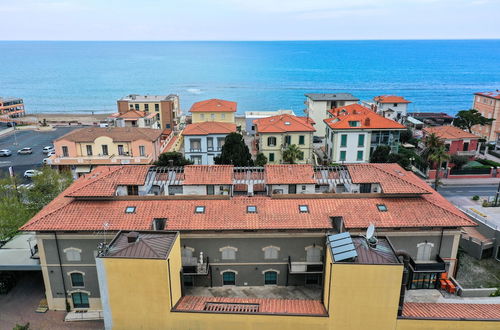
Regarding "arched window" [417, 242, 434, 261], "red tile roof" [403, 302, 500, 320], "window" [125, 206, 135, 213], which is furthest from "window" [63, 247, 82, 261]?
"arched window" [417, 242, 434, 261]

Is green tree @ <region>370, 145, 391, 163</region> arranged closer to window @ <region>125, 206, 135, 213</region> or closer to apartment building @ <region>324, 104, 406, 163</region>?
apartment building @ <region>324, 104, 406, 163</region>

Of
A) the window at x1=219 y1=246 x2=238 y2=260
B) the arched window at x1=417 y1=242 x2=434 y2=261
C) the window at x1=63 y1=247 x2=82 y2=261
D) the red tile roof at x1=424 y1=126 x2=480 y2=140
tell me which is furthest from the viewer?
the red tile roof at x1=424 y1=126 x2=480 y2=140

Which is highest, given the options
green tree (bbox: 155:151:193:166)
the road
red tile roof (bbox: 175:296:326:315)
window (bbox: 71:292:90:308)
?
green tree (bbox: 155:151:193:166)

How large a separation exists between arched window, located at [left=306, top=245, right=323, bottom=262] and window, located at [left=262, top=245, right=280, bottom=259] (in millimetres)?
2635

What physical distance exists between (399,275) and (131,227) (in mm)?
20646

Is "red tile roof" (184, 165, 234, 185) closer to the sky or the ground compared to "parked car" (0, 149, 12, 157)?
closer to the sky

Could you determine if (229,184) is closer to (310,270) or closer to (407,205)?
(310,270)

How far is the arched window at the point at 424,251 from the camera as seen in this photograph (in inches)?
1292

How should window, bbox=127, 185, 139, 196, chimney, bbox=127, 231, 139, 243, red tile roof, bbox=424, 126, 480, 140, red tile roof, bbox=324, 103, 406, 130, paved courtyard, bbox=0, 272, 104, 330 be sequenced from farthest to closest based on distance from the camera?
red tile roof, bbox=424, 126, 480, 140
red tile roof, bbox=324, 103, 406, 130
window, bbox=127, 185, 139, 196
paved courtyard, bbox=0, 272, 104, 330
chimney, bbox=127, 231, 139, 243

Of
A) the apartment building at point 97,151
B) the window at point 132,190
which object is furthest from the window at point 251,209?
the apartment building at point 97,151

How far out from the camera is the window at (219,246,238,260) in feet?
106

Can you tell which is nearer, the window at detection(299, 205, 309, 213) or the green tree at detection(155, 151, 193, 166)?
the window at detection(299, 205, 309, 213)

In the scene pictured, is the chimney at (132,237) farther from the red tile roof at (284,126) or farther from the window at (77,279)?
the red tile roof at (284,126)

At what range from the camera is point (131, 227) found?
31250mm
